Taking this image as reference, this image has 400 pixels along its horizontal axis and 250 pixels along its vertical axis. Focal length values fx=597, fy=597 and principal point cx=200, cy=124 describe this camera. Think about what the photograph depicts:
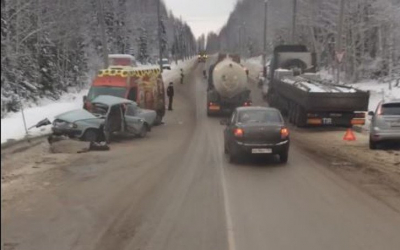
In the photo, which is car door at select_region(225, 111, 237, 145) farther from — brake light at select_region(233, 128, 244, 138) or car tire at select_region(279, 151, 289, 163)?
car tire at select_region(279, 151, 289, 163)

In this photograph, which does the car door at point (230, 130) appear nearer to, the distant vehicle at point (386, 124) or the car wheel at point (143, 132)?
the distant vehicle at point (386, 124)

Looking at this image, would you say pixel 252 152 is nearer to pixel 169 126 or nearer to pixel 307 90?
pixel 307 90

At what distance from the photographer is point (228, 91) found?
104ft

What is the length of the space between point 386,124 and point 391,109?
60cm

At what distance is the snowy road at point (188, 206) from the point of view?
7.98m

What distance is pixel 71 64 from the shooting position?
53.6 meters

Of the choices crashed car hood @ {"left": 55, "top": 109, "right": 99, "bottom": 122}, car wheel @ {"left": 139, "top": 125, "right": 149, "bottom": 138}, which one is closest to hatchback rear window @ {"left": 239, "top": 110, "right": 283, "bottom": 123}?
crashed car hood @ {"left": 55, "top": 109, "right": 99, "bottom": 122}

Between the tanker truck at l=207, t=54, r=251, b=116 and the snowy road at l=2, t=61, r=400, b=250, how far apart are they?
14.7 metres

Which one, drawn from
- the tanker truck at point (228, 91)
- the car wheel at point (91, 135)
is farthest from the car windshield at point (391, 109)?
the tanker truck at point (228, 91)

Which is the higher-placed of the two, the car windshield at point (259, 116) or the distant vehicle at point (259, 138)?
the car windshield at point (259, 116)

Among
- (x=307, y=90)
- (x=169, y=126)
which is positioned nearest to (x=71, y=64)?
(x=169, y=126)

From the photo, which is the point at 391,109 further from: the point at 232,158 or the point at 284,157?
the point at 232,158

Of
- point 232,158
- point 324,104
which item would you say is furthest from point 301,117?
point 232,158

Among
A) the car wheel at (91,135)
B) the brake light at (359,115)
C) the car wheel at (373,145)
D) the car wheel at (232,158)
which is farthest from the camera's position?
the brake light at (359,115)
